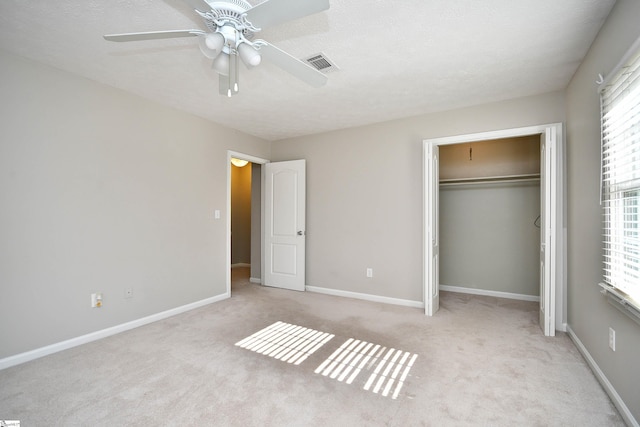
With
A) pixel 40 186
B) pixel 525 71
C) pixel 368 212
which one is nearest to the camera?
pixel 40 186

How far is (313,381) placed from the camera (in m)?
2.16

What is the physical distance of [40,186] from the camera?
256 centimetres

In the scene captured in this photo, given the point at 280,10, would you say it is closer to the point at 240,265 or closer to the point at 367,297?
the point at 367,297

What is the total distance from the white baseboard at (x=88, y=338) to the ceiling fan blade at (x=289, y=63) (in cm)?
296

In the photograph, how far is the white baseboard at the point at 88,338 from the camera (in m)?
2.40

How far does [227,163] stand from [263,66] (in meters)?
1.97

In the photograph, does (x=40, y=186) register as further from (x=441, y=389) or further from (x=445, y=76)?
(x=445, y=76)

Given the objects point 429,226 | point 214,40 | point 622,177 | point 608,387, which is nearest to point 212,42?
point 214,40

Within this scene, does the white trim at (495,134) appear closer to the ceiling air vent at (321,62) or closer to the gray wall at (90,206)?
the ceiling air vent at (321,62)

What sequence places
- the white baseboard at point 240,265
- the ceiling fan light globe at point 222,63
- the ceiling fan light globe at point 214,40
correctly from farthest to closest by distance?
the white baseboard at point 240,265
the ceiling fan light globe at point 222,63
the ceiling fan light globe at point 214,40

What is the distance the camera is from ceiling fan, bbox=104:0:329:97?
1494 mm

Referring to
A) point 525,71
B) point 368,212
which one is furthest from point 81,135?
point 525,71

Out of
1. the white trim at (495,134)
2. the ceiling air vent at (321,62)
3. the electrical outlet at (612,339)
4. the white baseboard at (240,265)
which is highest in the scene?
the ceiling air vent at (321,62)

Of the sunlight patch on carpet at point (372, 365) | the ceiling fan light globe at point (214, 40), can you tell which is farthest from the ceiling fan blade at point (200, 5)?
the sunlight patch on carpet at point (372, 365)
